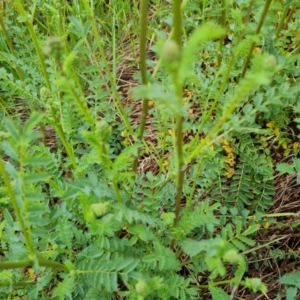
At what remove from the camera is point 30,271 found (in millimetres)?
1580

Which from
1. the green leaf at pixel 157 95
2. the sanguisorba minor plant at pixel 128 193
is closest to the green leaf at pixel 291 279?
the sanguisorba minor plant at pixel 128 193

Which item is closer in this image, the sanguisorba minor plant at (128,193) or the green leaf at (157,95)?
the green leaf at (157,95)

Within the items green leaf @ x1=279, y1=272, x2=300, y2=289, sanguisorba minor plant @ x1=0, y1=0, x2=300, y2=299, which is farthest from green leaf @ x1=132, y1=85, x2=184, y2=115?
green leaf @ x1=279, y1=272, x2=300, y2=289

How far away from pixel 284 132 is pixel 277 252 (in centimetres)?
44

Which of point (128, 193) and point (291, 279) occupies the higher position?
point (128, 193)

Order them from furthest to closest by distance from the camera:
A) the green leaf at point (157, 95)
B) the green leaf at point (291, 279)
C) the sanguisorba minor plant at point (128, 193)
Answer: the green leaf at point (291, 279) → the sanguisorba minor plant at point (128, 193) → the green leaf at point (157, 95)

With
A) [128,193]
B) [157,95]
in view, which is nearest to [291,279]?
[128,193]

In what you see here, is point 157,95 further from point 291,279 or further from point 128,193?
point 291,279

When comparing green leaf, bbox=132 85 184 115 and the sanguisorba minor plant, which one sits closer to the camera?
green leaf, bbox=132 85 184 115

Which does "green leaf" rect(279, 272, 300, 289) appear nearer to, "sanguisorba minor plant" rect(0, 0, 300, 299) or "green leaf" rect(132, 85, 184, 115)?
"sanguisorba minor plant" rect(0, 0, 300, 299)

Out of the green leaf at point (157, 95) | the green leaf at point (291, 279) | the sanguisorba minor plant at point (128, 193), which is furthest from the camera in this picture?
the green leaf at point (291, 279)

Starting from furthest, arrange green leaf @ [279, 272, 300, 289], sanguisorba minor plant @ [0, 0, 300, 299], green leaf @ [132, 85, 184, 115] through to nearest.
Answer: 1. green leaf @ [279, 272, 300, 289]
2. sanguisorba minor plant @ [0, 0, 300, 299]
3. green leaf @ [132, 85, 184, 115]

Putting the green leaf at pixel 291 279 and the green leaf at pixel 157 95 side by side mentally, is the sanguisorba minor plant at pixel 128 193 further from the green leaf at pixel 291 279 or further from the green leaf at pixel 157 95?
the green leaf at pixel 291 279

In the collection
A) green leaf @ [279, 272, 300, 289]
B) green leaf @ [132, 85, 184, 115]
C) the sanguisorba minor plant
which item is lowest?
green leaf @ [279, 272, 300, 289]
